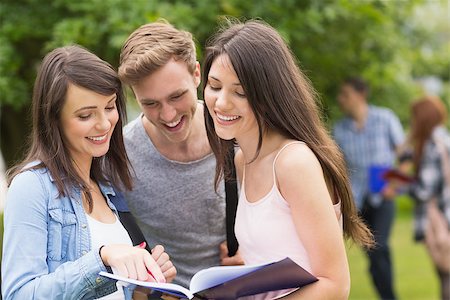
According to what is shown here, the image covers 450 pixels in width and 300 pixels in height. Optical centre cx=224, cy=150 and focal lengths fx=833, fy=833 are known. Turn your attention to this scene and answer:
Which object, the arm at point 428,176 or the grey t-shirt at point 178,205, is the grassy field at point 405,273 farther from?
the grey t-shirt at point 178,205

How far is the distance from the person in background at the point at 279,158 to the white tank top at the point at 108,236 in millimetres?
380

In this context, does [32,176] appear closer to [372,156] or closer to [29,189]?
[29,189]

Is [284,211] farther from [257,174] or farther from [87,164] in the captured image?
[87,164]

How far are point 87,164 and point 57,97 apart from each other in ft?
0.89

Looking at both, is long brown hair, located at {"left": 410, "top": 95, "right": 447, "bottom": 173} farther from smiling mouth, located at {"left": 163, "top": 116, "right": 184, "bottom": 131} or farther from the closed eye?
the closed eye

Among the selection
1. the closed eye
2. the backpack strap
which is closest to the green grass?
the backpack strap

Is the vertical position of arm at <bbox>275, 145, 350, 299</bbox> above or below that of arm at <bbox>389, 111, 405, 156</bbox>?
above

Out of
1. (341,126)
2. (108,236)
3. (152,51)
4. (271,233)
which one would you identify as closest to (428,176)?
(341,126)

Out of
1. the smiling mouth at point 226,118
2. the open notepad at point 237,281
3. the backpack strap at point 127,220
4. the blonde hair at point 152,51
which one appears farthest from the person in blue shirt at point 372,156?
the open notepad at point 237,281

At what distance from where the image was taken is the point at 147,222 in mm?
3324

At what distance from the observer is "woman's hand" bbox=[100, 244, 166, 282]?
2.39 meters

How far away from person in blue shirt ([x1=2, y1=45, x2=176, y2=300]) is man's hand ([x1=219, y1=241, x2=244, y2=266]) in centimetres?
50

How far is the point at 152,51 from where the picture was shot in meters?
2.95

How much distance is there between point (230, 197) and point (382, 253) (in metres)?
4.51
